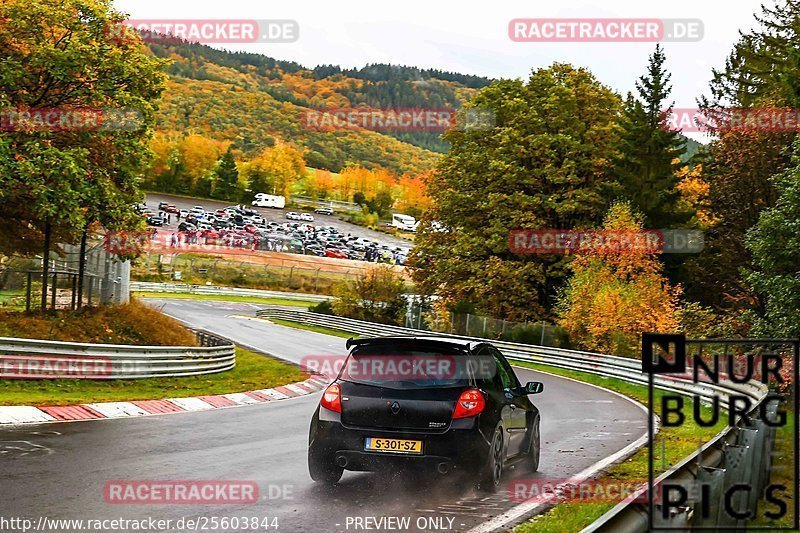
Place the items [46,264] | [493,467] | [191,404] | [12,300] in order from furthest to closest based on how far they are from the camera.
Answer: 1. [12,300]
2. [46,264]
3. [191,404]
4. [493,467]

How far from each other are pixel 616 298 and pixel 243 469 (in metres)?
33.0

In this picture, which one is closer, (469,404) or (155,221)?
(469,404)

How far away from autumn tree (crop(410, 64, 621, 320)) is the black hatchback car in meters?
38.8

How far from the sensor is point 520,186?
167ft

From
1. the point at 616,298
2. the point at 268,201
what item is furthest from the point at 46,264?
the point at 268,201

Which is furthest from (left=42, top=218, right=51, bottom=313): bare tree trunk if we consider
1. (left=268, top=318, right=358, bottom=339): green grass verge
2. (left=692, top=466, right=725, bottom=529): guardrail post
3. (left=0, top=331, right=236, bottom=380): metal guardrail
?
(left=268, top=318, right=358, bottom=339): green grass verge

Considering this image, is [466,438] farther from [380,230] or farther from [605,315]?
[380,230]

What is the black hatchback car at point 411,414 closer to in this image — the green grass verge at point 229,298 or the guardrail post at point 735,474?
the guardrail post at point 735,474

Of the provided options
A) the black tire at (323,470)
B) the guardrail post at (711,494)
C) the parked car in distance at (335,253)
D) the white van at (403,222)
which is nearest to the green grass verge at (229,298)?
the parked car in distance at (335,253)

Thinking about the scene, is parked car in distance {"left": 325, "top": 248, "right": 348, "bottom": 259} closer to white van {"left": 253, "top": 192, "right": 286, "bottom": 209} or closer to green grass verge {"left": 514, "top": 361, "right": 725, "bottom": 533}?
→ white van {"left": 253, "top": 192, "right": 286, "bottom": 209}

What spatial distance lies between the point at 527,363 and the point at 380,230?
106711 millimetres

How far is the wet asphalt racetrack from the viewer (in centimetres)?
848

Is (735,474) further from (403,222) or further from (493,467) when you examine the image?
(403,222)

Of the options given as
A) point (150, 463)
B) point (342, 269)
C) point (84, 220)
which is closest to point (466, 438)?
point (150, 463)
